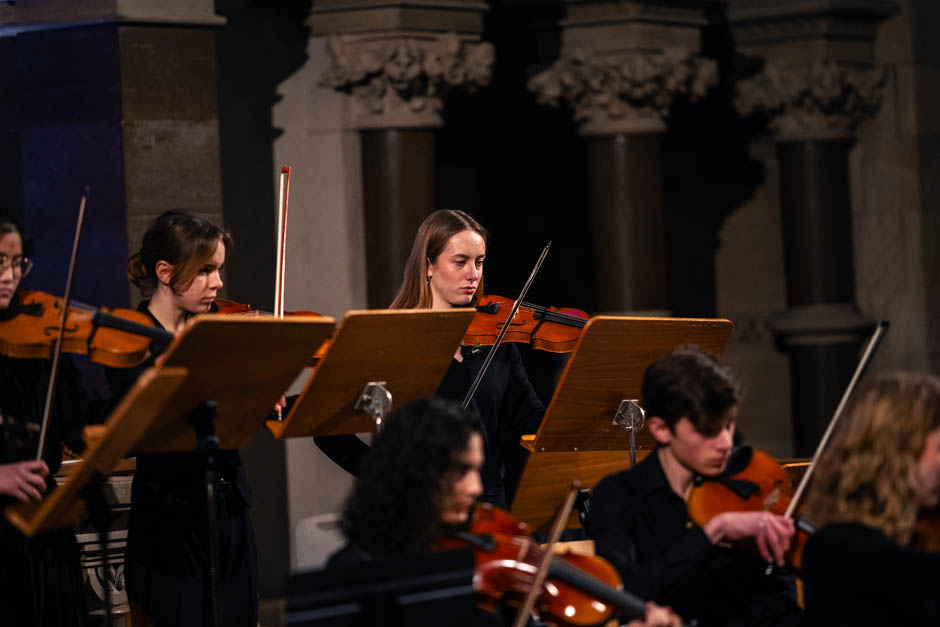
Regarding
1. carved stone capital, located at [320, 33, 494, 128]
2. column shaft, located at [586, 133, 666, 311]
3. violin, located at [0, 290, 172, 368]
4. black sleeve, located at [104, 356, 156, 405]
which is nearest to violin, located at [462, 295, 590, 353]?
black sleeve, located at [104, 356, 156, 405]

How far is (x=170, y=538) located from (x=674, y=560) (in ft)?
4.24

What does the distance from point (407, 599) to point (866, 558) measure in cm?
76

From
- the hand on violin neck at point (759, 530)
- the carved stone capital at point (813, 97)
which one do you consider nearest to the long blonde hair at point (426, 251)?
the hand on violin neck at point (759, 530)

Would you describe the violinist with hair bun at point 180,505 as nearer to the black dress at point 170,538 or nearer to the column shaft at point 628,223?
the black dress at point 170,538

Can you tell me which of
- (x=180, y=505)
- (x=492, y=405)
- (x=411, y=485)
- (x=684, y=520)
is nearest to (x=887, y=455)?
(x=684, y=520)

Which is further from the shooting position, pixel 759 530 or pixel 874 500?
pixel 759 530

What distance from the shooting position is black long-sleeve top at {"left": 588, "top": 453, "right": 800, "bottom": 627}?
9.06 feet

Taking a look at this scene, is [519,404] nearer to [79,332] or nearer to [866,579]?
[79,332]

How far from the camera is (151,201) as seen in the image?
17.0 feet

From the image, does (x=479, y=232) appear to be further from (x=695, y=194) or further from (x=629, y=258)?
(x=695, y=194)

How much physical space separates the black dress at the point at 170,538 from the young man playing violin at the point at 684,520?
1.03 m

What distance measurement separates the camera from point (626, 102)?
6496mm

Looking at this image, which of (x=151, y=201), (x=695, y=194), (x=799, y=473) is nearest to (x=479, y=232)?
(x=799, y=473)

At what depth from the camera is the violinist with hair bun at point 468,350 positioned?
12.7 ft
